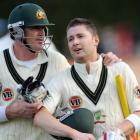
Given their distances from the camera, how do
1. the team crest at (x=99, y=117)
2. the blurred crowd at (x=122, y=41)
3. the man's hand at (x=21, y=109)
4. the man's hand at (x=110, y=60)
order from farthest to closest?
the blurred crowd at (x=122, y=41), the man's hand at (x=110, y=60), the team crest at (x=99, y=117), the man's hand at (x=21, y=109)

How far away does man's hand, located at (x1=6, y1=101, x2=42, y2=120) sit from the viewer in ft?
25.5

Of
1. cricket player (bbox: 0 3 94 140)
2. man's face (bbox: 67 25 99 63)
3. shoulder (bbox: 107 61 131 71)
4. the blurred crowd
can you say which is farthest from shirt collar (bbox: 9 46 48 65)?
the blurred crowd

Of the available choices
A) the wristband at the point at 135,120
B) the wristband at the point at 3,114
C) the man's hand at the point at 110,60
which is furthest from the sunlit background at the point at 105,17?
the wristband at the point at 135,120

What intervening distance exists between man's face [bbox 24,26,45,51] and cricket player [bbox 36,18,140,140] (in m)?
0.33

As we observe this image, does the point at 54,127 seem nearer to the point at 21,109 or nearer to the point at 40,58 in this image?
the point at 21,109

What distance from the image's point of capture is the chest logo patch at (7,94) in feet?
26.9

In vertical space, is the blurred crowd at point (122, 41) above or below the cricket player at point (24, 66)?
above

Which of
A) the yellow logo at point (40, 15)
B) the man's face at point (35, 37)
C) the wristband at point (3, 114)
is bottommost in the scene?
the wristband at point (3, 114)

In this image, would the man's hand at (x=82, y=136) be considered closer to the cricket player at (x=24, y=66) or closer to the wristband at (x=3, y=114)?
the cricket player at (x=24, y=66)

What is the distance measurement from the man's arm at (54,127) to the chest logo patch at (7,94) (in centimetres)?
49

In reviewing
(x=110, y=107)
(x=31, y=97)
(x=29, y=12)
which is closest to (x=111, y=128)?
(x=110, y=107)

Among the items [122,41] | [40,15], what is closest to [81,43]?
[40,15]

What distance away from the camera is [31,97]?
766cm

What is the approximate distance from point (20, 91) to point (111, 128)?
0.94 metres
